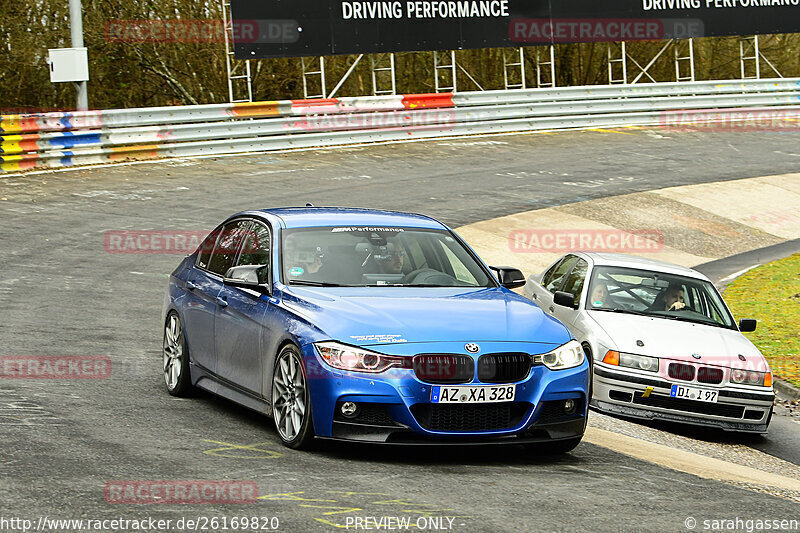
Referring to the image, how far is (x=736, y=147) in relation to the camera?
29.8m

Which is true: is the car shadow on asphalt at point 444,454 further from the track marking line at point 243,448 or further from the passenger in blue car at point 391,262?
the passenger in blue car at point 391,262

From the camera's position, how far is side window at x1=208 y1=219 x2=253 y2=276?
9.08 metres

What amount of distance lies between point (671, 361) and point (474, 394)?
12.9 ft

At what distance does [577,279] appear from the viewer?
40.6 ft

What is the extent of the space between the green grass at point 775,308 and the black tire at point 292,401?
6917 mm

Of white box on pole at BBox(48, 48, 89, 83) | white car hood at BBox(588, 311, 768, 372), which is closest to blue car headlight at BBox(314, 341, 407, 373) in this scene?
white car hood at BBox(588, 311, 768, 372)

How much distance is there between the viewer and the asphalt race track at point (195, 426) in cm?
589

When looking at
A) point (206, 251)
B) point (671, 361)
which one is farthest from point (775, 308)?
point (206, 251)

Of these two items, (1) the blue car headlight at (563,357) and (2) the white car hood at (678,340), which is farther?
(2) the white car hood at (678,340)

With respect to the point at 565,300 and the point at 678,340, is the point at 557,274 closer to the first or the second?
the point at 565,300

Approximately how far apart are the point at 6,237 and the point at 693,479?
512 inches

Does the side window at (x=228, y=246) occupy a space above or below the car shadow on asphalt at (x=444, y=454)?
above

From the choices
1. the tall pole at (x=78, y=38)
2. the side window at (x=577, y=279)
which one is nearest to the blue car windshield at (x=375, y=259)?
the side window at (x=577, y=279)

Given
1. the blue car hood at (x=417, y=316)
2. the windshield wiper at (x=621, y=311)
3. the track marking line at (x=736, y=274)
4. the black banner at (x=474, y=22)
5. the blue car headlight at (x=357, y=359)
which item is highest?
the black banner at (x=474, y=22)
